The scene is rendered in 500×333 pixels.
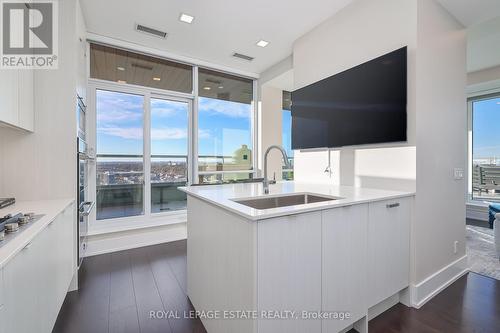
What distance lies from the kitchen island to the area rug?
1491 millimetres

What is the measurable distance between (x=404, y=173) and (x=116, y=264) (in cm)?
341

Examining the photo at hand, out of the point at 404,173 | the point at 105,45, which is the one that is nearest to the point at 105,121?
the point at 105,45

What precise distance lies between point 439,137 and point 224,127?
3376 mm

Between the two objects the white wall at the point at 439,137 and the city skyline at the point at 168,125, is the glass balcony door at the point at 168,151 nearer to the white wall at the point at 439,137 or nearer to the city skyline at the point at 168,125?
the city skyline at the point at 168,125

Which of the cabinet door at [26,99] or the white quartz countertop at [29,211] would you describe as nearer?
the white quartz countertop at [29,211]

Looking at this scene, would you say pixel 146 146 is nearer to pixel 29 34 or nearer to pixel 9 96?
pixel 29 34

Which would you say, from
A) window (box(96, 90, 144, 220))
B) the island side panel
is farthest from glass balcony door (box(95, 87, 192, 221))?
the island side panel

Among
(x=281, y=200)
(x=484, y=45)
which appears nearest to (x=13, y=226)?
(x=281, y=200)

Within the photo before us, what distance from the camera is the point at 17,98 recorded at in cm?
179

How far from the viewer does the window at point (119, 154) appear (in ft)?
11.5

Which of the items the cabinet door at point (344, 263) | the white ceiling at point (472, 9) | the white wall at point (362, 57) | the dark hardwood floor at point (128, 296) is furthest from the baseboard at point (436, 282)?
the white ceiling at point (472, 9)

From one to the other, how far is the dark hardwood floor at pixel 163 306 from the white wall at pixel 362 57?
109 cm

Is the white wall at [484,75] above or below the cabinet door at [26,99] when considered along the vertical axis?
above

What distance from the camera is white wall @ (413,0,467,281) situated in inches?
84.1
